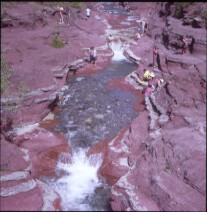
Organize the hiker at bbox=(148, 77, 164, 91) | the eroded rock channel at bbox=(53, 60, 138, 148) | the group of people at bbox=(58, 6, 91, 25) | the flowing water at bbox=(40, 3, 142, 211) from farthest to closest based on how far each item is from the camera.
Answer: the group of people at bbox=(58, 6, 91, 25)
the hiker at bbox=(148, 77, 164, 91)
the eroded rock channel at bbox=(53, 60, 138, 148)
the flowing water at bbox=(40, 3, 142, 211)

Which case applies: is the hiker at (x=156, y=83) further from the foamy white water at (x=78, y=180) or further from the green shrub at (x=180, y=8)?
the green shrub at (x=180, y=8)

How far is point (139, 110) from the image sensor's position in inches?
886

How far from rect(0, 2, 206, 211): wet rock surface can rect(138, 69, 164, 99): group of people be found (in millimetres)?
839

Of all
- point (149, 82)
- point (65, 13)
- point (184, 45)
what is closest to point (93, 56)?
point (149, 82)

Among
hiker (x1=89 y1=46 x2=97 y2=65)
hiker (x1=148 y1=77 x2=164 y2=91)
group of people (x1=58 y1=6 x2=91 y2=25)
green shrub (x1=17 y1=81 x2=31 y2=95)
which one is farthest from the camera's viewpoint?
group of people (x1=58 y1=6 x2=91 y2=25)

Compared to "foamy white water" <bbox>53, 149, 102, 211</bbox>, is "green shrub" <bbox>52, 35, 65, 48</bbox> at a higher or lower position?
higher

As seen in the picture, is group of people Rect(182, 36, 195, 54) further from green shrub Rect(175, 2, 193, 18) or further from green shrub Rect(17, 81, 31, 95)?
green shrub Rect(17, 81, 31, 95)

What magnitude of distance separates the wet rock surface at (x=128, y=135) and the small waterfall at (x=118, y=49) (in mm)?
2194

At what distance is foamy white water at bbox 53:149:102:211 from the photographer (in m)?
14.8

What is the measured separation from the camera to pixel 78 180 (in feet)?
53.5

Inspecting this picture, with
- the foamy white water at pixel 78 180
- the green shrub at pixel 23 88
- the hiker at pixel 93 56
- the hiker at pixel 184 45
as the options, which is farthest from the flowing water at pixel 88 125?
the hiker at pixel 184 45

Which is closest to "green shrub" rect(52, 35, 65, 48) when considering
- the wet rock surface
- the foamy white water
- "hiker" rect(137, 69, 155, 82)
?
the wet rock surface

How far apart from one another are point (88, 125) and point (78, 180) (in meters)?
4.73

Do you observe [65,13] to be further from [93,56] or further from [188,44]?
[188,44]
